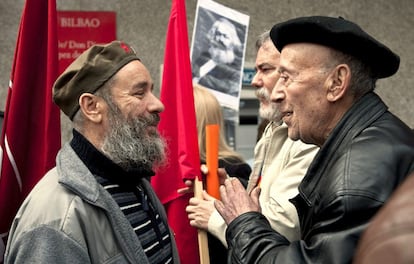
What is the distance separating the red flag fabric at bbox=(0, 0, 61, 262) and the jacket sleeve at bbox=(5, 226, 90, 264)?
0.58 metres

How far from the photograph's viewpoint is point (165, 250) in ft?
5.85

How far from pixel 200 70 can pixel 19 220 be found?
187 cm

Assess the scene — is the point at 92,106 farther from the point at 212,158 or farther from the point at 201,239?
the point at 201,239

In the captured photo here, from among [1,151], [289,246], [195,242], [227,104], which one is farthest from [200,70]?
[289,246]

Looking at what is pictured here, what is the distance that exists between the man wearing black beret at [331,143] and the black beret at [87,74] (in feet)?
1.61

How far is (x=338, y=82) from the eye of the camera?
57.6 inches

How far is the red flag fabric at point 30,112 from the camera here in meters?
2.02

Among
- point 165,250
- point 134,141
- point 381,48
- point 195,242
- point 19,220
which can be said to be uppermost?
point 381,48

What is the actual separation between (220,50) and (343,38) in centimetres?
186

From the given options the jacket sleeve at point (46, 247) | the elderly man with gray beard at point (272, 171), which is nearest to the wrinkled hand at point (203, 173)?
the elderly man with gray beard at point (272, 171)

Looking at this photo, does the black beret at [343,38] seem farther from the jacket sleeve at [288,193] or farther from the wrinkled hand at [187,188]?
the wrinkled hand at [187,188]

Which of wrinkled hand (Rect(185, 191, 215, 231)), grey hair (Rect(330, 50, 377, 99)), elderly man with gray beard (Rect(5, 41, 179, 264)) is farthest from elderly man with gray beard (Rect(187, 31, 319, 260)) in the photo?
grey hair (Rect(330, 50, 377, 99))

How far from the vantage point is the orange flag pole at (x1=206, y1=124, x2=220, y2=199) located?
7.00ft

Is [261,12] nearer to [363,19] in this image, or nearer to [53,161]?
[363,19]
